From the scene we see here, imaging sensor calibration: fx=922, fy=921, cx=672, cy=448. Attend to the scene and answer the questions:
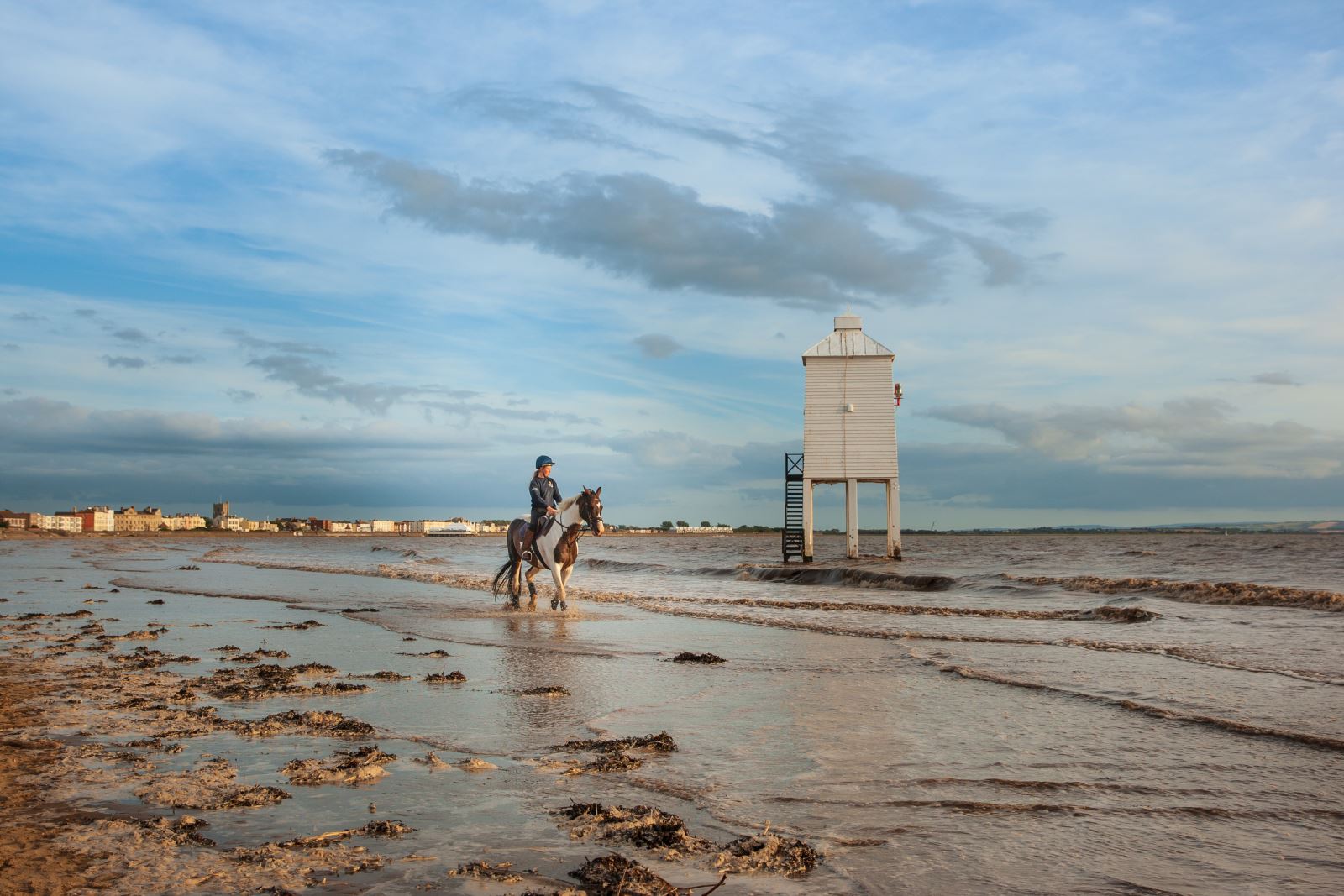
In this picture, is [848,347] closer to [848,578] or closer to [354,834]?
[848,578]

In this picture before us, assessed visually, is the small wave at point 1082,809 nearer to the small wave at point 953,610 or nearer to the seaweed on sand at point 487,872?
the seaweed on sand at point 487,872

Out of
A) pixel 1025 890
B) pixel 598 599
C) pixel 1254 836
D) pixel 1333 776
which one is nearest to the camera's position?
pixel 1025 890

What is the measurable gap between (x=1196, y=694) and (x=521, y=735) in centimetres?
613

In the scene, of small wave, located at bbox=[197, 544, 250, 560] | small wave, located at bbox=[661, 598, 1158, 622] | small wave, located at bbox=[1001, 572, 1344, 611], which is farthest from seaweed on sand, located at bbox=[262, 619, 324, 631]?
small wave, located at bbox=[197, 544, 250, 560]

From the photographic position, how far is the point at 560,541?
1653 cm

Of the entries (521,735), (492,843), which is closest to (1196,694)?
(521,735)

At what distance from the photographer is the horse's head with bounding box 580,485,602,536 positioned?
1582 cm

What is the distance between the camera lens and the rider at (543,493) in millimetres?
16516

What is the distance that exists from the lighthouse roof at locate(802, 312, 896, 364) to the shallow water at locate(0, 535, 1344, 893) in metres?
19.0

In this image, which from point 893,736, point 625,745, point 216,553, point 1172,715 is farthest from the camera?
point 216,553

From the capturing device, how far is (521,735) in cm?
636

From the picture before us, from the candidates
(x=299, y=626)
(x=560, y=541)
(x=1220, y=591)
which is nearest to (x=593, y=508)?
(x=560, y=541)

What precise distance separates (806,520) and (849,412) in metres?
5.27

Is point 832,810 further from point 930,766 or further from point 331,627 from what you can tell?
point 331,627
